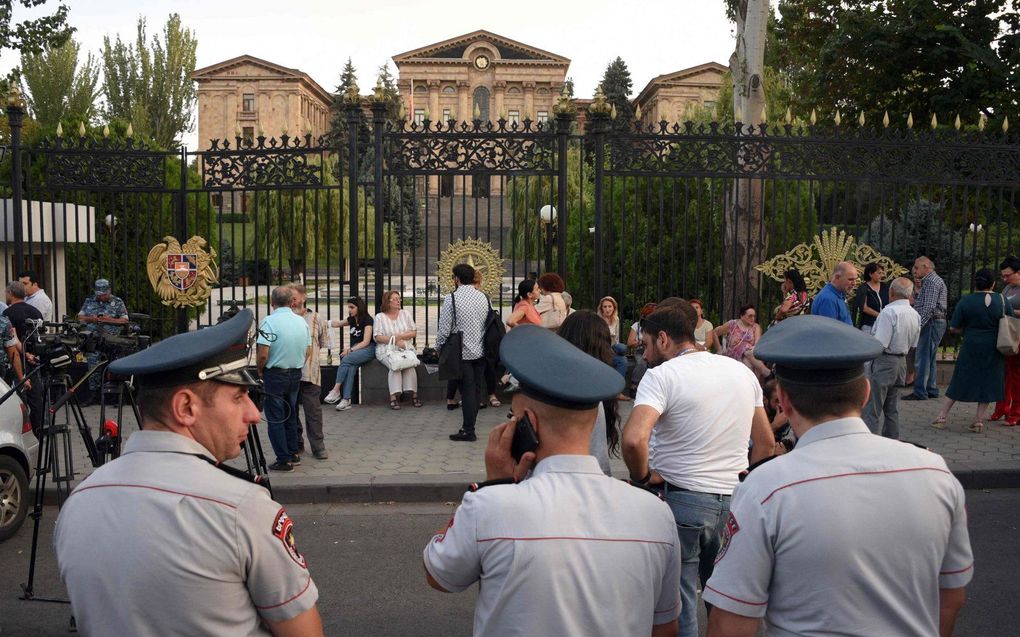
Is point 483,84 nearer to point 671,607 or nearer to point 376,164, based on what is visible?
point 376,164

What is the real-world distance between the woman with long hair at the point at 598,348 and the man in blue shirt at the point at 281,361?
14.6ft

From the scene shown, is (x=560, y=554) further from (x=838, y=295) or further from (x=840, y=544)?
(x=838, y=295)

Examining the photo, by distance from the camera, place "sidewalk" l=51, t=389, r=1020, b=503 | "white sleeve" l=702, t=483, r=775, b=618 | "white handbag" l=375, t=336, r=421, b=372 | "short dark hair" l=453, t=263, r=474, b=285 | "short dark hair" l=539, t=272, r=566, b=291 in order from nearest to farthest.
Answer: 1. "white sleeve" l=702, t=483, r=775, b=618
2. "sidewalk" l=51, t=389, r=1020, b=503
3. "short dark hair" l=453, t=263, r=474, b=285
4. "short dark hair" l=539, t=272, r=566, b=291
5. "white handbag" l=375, t=336, r=421, b=372

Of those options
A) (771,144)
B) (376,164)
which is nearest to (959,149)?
(771,144)

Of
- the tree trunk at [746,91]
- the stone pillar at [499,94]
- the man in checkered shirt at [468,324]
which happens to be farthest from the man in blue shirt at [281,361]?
the stone pillar at [499,94]

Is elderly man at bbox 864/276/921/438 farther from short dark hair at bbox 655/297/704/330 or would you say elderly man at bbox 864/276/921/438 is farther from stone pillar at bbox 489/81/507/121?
stone pillar at bbox 489/81/507/121

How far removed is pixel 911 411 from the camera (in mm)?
11297

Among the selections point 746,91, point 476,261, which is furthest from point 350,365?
point 746,91

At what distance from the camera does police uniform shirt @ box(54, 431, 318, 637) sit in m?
2.10

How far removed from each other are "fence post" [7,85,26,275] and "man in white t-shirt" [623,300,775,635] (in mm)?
10280

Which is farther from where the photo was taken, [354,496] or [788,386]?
[354,496]

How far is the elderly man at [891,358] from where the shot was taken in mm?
8602

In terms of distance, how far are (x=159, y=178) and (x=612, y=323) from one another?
5.95 metres

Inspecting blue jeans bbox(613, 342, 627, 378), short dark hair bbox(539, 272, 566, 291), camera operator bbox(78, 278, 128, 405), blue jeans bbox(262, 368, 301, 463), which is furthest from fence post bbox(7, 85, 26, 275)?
blue jeans bbox(613, 342, 627, 378)
